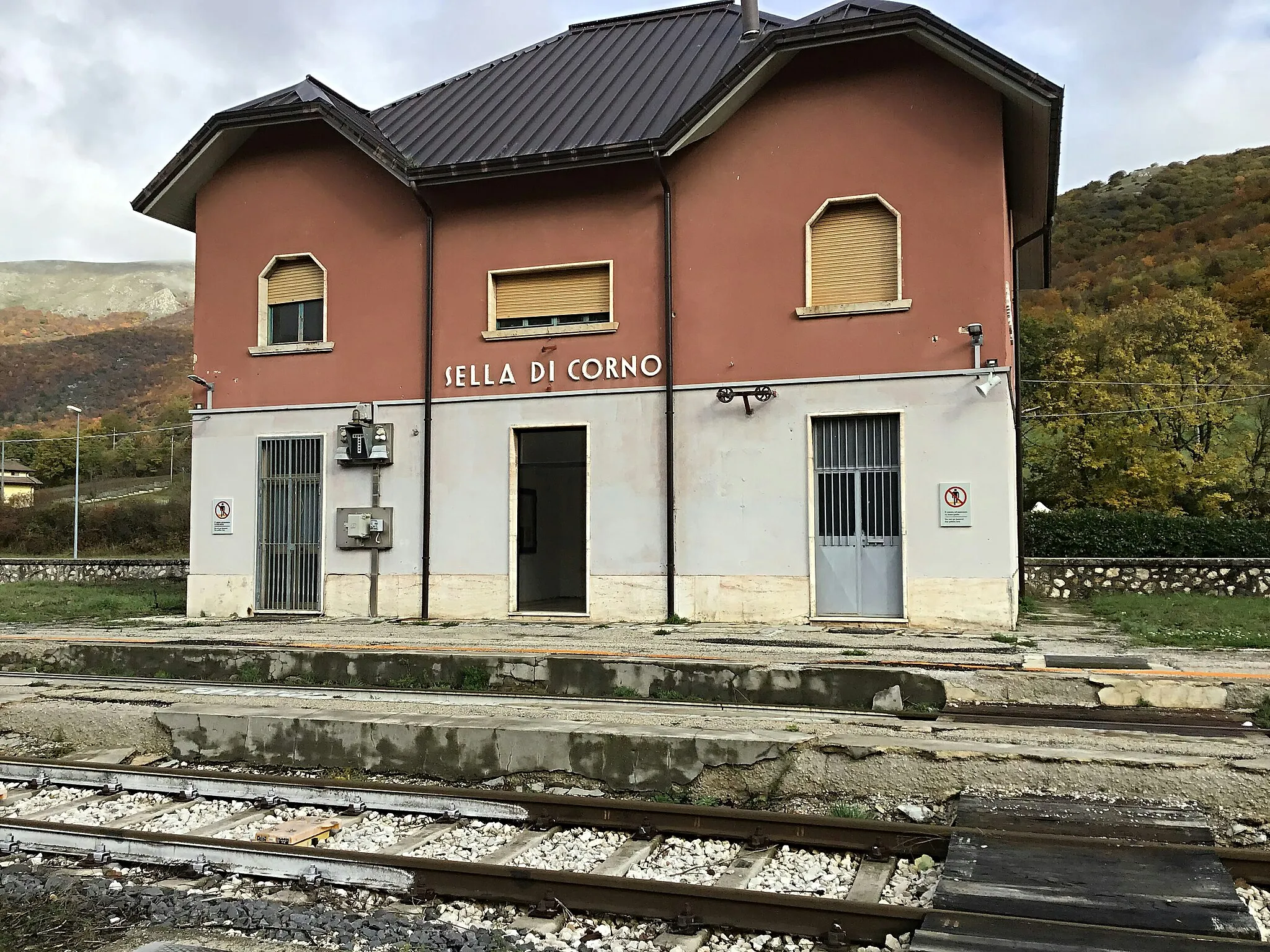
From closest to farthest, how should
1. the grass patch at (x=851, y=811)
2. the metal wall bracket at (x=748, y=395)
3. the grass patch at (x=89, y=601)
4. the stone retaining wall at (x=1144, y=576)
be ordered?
the grass patch at (x=851, y=811) < the metal wall bracket at (x=748, y=395) < the grass patch at (x=89, y=601) < the stone retaining wall at (x=1144, y=576)

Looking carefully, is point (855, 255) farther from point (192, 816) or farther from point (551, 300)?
point (192, 816)

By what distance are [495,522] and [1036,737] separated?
10.1 m

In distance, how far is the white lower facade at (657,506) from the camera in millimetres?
14492

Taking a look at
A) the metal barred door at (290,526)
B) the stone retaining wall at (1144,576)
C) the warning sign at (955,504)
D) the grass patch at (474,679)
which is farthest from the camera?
the stone retaining wall at (1144,576)

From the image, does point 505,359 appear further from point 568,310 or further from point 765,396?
point 765,396

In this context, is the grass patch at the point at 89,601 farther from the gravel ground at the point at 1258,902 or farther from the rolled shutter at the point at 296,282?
the gravel ground at the point at 1258,902

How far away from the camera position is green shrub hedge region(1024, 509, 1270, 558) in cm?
2330

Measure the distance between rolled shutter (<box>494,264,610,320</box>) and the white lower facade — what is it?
4.52 ft

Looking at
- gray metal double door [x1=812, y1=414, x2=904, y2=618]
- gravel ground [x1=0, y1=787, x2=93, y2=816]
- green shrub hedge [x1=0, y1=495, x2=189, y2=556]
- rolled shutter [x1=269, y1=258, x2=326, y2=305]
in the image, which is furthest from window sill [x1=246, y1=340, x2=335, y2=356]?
green shrub hedge [x1=0, y1=495, x2=189, y2=556]

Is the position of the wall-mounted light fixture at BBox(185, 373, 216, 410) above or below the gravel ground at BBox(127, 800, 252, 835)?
above

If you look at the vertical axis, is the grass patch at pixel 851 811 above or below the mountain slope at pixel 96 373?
below

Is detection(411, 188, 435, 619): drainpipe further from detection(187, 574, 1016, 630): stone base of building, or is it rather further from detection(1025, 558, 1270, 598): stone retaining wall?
detection(1025, 558, 1270, 598): stone retaining wall

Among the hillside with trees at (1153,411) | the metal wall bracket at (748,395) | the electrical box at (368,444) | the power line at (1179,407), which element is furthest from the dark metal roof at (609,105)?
the power line at (1179,407)

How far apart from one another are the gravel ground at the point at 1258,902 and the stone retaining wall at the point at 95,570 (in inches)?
1165
